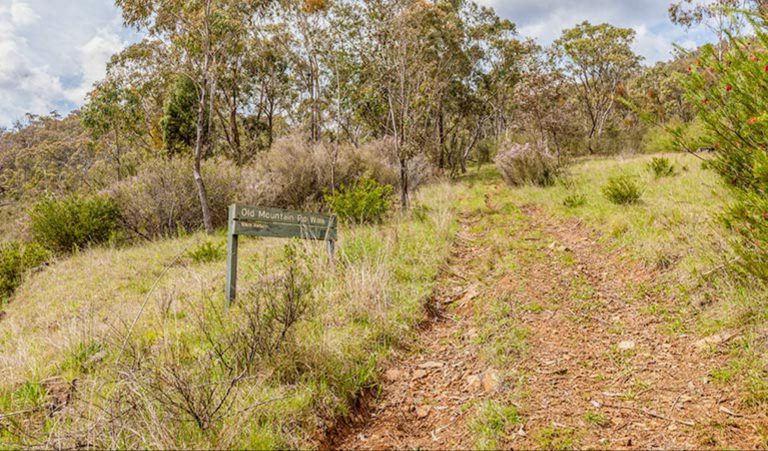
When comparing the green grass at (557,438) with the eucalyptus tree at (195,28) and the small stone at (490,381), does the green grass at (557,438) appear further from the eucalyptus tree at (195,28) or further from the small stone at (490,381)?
Answer: the eucalyptus tree at (195,28)

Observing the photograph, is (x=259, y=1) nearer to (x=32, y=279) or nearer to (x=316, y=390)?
(x=32, y=279)

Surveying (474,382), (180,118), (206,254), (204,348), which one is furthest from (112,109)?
(474,382)

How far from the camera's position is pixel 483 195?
12219 mm

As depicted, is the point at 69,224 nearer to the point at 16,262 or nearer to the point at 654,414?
the point at 16,262

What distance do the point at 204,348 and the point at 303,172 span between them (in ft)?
31.5

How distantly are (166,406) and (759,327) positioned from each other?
4022 mm

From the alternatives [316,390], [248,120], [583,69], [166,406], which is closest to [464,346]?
[316,390]

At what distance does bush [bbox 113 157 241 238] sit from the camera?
11.5m

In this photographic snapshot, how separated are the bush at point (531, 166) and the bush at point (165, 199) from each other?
8216 millimetres

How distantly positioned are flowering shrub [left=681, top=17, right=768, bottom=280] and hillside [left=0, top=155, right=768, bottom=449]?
55 centimetres

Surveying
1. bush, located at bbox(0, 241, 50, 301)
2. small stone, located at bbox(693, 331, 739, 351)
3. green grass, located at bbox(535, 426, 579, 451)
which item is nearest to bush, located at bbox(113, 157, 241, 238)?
bush, located at bbox(0, 241, 50, 301)

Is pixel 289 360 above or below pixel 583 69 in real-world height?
below

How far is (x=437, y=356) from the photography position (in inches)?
149

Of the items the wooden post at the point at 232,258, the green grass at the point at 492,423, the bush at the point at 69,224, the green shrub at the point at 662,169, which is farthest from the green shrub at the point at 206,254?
the green shrub at the point at 662,169
